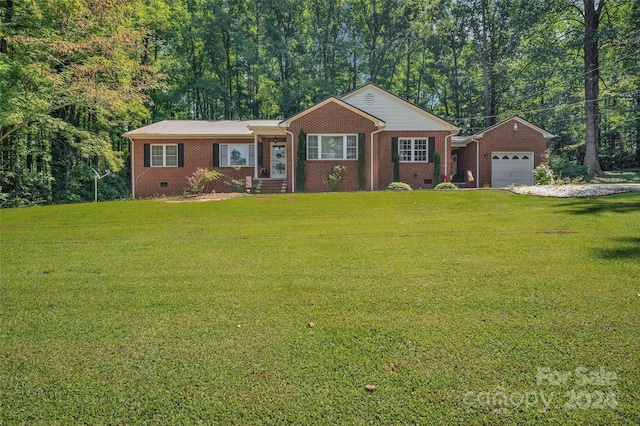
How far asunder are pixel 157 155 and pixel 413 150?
13.6 meters

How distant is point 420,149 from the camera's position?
66.9 feet

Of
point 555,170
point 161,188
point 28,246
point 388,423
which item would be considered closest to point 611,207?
point 388,423

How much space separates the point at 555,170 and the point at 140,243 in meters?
24.6

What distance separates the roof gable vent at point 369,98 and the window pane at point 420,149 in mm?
3191

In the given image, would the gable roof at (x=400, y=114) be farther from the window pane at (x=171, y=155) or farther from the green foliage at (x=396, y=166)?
Result: the window pane at (x=171, y=155)

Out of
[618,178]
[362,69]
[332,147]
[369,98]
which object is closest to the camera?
[332,147]

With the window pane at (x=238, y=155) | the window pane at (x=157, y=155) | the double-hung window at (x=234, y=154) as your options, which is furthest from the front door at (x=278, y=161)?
the window pane at (x=157, y=155)

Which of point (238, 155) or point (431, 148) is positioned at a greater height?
point (431, 148)

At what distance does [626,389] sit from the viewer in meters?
2.53

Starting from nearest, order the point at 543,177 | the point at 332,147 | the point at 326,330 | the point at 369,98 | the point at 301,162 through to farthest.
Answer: the point at 326,330 < the point at 543,177 < the point at 301,162 < the point at 332,147 < the point at 369,98

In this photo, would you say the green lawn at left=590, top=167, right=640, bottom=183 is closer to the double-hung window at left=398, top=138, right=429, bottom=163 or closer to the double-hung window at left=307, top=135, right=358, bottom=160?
the double-hung window at left=398, top=138, right=429, bottom=163

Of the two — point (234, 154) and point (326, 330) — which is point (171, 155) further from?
point (326, 330)

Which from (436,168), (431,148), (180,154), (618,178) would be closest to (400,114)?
(431,148)

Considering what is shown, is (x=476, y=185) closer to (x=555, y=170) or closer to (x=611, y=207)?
(x=555, y=170)
